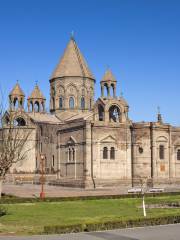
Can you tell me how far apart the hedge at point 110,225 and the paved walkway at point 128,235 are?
48 centimetres

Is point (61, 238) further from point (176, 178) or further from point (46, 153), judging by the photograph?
point (46, 153)

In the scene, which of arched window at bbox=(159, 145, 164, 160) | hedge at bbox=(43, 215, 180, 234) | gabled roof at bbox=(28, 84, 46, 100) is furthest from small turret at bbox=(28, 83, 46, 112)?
hedge at bbox=(43, 215, 180, 234)

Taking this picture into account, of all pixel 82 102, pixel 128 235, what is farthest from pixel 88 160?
pixel 128 235

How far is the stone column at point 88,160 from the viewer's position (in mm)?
51344

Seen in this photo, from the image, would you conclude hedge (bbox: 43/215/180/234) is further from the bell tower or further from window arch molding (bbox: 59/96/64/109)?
window arch molding (bbox: 59/96/64/109)

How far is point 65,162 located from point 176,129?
1534cm

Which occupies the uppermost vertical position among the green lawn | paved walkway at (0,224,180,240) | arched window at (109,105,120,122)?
A: arched window at (109,105,120,122)

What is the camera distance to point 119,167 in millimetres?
53812

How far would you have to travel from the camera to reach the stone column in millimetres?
51344

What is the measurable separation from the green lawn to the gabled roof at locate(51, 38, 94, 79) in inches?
1357

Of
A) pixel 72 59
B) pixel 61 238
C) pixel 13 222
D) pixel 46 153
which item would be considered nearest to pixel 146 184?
pixel 46 153

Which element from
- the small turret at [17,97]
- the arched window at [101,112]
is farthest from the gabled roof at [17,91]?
the arched window at [101,112]

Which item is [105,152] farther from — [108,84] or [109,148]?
[108,84]

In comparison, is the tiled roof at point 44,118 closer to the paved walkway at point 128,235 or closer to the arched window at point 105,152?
the arched window at point 105,152
